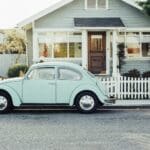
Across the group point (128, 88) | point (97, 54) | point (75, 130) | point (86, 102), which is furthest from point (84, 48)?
point (75, 130)

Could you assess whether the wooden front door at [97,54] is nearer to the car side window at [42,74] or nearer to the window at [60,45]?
the window at [60,45]

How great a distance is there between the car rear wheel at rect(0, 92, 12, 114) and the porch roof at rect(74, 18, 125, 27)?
10646 millimetres

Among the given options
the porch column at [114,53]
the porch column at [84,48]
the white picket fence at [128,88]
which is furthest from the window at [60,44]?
the white picket fence at [128,88]

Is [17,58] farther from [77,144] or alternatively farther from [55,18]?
[77,144]

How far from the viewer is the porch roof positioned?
26219 millimetres

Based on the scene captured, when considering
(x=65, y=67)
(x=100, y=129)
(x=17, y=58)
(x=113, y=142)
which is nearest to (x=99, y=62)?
(x=17, y=58)

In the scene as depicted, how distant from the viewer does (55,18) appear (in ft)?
89.6

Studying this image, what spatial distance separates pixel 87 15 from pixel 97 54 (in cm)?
208

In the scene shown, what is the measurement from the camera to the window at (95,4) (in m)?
27.5

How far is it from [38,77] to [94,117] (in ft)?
7.70

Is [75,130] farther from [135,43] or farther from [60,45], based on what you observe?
[135,43]

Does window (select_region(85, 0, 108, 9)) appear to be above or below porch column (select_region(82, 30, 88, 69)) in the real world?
above

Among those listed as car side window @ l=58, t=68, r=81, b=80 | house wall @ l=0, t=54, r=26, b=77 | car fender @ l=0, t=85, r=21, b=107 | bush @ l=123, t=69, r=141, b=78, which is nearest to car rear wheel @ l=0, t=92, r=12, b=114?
car fender @ l=0, t=85, r=21, b=107

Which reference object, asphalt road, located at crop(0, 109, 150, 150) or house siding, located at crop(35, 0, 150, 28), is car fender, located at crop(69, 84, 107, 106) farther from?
house siding, located at crop(35, 0, 150, 28)
